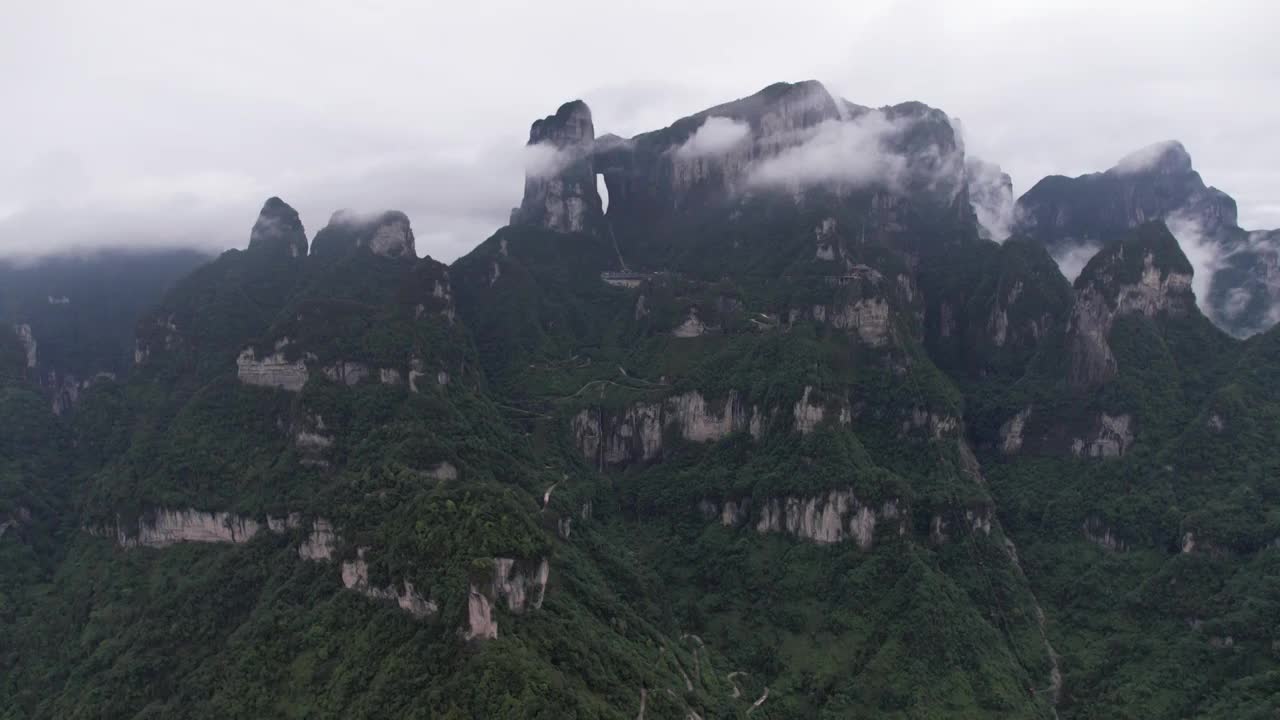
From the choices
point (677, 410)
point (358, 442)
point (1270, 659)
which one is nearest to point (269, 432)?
point (358, 442)

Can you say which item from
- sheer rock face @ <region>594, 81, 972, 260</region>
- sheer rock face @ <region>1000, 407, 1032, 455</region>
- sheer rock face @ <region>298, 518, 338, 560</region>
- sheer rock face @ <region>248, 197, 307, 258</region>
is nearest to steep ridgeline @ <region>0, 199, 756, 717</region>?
sheer rock face @ <region>298, 518, 338, 560</region>

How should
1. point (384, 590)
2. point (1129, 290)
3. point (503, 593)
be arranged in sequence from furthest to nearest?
point (1129, 290), point (384, 590), point (503, 593)

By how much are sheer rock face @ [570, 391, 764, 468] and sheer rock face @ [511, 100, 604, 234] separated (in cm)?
5442

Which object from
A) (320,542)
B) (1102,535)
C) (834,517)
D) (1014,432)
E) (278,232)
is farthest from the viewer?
(278,232)

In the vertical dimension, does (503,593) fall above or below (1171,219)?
below

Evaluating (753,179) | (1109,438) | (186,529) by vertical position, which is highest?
(753,179)

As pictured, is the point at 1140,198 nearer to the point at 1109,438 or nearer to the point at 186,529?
the point at 1109,438

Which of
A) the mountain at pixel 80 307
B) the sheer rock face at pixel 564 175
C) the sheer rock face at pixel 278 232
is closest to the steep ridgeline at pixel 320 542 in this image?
the mountain at pixel 80 307

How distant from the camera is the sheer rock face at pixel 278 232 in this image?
140125 millimetres

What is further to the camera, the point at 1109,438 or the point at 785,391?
the point at 1109,438

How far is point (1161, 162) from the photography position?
180 metres

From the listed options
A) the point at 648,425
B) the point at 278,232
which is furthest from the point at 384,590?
the point at 278,232

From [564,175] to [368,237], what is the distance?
127 feet

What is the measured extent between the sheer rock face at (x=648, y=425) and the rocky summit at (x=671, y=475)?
1.35ft
